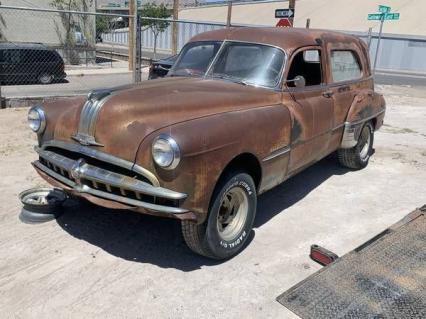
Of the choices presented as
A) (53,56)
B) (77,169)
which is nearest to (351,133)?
(77,169)

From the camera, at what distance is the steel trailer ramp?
9.86ft

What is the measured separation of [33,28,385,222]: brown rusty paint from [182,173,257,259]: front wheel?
159 mm

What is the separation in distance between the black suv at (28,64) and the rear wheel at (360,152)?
1130 cm

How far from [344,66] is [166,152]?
3497 millimetres

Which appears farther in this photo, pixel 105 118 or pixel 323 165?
pixel 323 165

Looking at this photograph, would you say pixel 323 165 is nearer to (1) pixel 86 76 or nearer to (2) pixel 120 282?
(2) pixel 120 282

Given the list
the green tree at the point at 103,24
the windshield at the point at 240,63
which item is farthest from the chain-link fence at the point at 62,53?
the green tree at the point at 103,24

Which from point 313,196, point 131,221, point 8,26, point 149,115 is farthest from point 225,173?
point 8,26

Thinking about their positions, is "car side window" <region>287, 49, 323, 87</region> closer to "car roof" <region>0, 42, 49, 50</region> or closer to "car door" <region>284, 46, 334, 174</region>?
"car door" <region>284, 46, 334, 174</region>

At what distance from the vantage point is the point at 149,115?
336 cm

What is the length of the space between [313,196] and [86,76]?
1449 cm

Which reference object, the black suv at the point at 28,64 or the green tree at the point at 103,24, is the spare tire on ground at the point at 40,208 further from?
the green tree at the point at 103,24

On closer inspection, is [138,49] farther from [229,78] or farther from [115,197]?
[115,197]

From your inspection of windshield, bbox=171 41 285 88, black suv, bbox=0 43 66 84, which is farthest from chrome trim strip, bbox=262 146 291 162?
black suv, bbox=0 43 66 84
